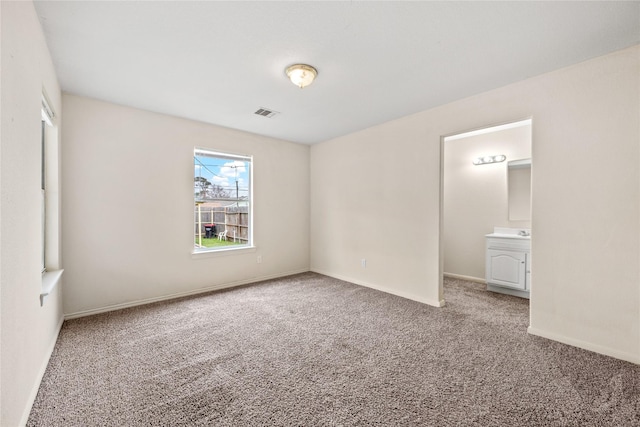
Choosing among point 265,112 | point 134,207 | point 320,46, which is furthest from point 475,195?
point 134,207

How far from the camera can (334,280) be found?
4574 millimetres

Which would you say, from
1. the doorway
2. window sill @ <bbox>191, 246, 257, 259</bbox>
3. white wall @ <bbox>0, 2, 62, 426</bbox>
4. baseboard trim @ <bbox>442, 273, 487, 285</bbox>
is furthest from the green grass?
baseboard trim @ <bbox>442, 273, 487, 285</bbox>

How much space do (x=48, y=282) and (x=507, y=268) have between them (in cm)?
506

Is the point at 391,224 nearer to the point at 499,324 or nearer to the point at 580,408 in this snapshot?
Result: the point at 499,324

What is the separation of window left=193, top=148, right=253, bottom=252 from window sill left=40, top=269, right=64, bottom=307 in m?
1.56

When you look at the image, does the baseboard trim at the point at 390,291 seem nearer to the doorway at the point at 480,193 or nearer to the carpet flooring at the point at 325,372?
the carpet flooring at the point at 325,372

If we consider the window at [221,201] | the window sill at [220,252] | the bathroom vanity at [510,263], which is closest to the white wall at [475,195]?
the bathroom vanity at [510,263]

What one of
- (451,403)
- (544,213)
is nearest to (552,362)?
(451,403)

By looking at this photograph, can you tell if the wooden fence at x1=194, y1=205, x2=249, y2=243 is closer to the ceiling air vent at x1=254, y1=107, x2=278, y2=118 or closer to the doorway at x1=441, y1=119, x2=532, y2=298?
the ceiling air vent at x1=254, y1=107, x2=278, y2=118

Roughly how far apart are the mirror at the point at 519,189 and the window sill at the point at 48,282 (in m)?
5.38

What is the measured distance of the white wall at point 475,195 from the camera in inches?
167

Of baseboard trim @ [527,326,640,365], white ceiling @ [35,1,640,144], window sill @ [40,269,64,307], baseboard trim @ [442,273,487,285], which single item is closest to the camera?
white ceiling @ [35,1,640,144]

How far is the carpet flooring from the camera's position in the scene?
5.23 ft

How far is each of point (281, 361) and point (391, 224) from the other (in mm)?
2403
